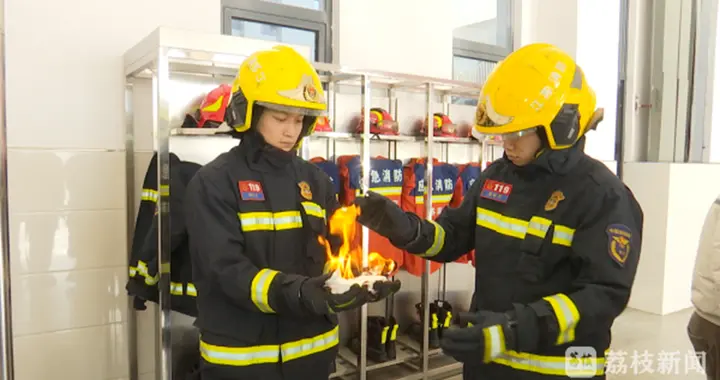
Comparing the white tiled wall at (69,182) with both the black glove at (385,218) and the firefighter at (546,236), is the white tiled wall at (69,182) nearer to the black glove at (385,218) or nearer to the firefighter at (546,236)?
the black glove at (385,218)

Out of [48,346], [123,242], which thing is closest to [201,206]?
[123,242]

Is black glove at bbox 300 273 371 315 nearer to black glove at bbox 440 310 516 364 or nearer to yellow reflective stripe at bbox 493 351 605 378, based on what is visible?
black glove at bbox 440 310 516 364

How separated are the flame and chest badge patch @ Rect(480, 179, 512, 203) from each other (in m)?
0.46

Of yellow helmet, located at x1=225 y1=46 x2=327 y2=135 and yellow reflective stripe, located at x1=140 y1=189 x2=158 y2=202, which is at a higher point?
yellow helmet, located at x1=225 y1=46 x2=327 y2=135

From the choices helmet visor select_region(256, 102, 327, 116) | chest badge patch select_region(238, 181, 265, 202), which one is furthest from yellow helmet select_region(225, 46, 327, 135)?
chest badge patch select_region(238, 181, 265, 202)

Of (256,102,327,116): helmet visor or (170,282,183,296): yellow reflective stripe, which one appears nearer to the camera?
(256,102,327,116): helmet visor

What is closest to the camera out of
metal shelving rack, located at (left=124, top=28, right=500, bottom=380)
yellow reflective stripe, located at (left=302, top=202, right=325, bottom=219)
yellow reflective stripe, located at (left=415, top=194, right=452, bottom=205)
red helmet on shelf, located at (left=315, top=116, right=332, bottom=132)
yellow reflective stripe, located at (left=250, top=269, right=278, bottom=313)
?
yellow reflective stripe, located at (left=250, top=269, right=278, bottom=313)

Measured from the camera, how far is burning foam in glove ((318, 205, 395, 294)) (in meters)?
1.94

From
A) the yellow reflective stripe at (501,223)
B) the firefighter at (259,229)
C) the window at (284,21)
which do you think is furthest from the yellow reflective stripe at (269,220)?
the window at (284,21)

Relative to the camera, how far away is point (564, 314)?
1.63 meters

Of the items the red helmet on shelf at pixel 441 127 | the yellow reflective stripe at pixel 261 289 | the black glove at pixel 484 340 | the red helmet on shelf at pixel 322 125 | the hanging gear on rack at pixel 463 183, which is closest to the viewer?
the black glove at pixel 484 340

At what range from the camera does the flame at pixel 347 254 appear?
82.8 inches

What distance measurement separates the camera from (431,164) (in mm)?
4121

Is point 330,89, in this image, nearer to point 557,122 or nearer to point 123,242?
point 123,242
